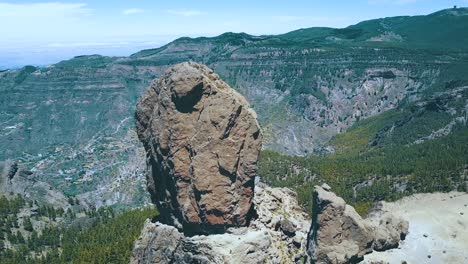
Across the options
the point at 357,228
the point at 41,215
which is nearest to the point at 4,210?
the point at 41,215

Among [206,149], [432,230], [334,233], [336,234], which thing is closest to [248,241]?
[206,149]

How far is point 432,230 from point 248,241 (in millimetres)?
53029

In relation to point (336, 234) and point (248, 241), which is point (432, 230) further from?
point (248, 241)

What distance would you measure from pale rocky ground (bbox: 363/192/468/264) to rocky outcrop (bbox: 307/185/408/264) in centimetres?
378

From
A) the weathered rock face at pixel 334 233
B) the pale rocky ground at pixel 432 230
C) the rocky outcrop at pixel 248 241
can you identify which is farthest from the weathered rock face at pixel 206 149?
the pale rocky ground at pixel 432 230

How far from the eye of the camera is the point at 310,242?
84.8 metres

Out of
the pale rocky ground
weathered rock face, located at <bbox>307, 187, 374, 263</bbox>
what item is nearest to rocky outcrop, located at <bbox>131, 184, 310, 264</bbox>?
weathered rock face, located at <bbox>307, 187, 374, 263</bbox>

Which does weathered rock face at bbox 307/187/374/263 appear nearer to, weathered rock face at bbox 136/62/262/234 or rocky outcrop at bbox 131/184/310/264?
rocky outcrop at bbox 131/184/310/264

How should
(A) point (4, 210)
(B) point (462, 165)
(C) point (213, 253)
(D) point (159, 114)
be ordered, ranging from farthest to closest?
(A) point (4, 210) < (B) point (462, 165) < (D) point (159, 114) < (C) point (213, 253)

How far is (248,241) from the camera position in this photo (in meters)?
77.6

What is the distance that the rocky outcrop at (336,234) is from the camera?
8262 centimetres

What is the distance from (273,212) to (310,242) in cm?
818

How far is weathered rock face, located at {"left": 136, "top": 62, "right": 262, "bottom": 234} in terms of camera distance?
7838cm

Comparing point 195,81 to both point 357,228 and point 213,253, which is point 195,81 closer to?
point 213,253
